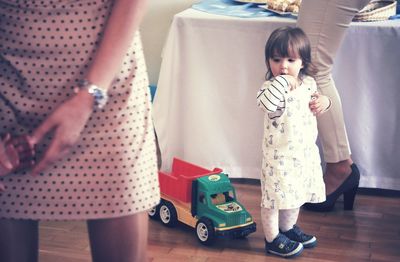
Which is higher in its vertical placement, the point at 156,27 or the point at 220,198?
the point at 156,27

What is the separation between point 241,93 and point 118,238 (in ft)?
6.05

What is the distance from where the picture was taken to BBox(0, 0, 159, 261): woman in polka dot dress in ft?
3.31

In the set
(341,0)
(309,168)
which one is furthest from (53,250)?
(341,0)

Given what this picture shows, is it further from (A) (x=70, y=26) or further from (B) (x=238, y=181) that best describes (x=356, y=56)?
(A) (x=70, y=26)

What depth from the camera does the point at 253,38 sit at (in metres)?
2.79

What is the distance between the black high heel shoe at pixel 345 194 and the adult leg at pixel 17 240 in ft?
5.34

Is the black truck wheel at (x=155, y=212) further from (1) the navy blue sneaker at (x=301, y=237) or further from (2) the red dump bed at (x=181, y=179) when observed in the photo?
(1) the navy blue sneaker at (x=301, y=237)

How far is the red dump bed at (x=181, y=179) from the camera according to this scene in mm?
2438

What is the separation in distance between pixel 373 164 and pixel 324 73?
531 mm

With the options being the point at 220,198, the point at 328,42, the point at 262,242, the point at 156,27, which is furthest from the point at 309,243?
the point at 156,27

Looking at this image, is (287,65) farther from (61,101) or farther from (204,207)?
(61,101)

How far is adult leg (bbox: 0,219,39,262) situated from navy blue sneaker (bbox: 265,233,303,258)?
4.04 ft

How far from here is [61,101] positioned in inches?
40.9

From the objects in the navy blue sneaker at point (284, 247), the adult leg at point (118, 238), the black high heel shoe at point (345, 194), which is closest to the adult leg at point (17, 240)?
the adult leg at point (118, 238)
